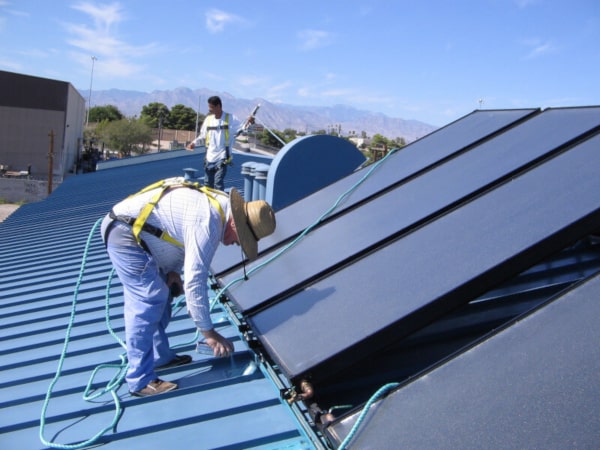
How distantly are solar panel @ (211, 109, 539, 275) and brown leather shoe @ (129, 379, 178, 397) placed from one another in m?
0.92

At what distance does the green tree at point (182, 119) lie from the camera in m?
108

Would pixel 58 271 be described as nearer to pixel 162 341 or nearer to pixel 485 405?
pixel 162 341

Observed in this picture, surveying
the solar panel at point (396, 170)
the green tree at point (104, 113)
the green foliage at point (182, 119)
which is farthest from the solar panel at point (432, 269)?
the green tree at point (104, 113)

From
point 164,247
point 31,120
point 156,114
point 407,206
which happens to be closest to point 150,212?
point 164,247

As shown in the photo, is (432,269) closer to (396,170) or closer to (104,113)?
(396,170)

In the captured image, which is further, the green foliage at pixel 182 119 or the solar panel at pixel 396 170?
the green foliage at pixel 182 119

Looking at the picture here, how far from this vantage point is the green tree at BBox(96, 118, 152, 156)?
83000 mm

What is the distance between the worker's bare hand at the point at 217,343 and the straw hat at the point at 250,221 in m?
0.51

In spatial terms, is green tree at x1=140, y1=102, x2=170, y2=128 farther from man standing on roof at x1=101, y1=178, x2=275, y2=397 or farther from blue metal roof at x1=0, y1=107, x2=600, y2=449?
man standing on roof at x1=101, y1=178, x2=275, y2=397

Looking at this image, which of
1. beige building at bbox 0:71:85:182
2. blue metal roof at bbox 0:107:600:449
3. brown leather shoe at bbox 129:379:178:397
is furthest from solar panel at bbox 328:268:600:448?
beige building at bbox 0:71:85:182

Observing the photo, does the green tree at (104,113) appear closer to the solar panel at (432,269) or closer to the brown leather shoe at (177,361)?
the brown leather shoe at (177,361)

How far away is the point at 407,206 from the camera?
3645 mm

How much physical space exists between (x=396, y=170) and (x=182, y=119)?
107542 millimetres

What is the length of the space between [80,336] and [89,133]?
94318mm
